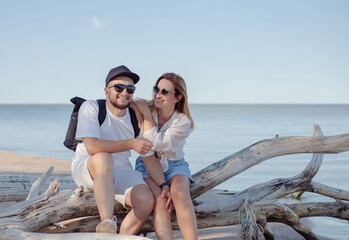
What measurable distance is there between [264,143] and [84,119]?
1.97 m

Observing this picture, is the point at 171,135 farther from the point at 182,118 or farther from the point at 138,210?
the point at 138,210

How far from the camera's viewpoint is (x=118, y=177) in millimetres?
4234

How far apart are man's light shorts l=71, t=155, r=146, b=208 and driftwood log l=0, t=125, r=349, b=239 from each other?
0.55ft

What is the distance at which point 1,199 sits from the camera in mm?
5770

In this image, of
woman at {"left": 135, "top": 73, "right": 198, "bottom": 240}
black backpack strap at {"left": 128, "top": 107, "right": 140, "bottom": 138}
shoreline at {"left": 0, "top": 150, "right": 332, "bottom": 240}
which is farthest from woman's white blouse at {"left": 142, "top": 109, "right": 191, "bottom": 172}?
shoreline at {"left": 0, "top": 150, "right": 332, "bottom": 240}

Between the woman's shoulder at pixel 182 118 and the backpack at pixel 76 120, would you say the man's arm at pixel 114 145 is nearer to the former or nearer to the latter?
the backpack at pixel 76 120

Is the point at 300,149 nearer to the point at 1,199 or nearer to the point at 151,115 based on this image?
the point at 151,115

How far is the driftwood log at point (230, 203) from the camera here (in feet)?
13.7

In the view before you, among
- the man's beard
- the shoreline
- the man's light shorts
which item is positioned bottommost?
the shoreline

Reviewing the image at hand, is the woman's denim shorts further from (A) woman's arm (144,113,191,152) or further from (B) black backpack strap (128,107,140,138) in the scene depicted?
(B) black backpack strap (128,107,140,138)

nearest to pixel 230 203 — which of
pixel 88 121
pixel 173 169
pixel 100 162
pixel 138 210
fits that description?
pixel 173 169

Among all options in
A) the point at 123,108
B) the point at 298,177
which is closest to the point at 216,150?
the point at 298,177

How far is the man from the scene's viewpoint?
3.92 metres

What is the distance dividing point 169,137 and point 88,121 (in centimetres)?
80
